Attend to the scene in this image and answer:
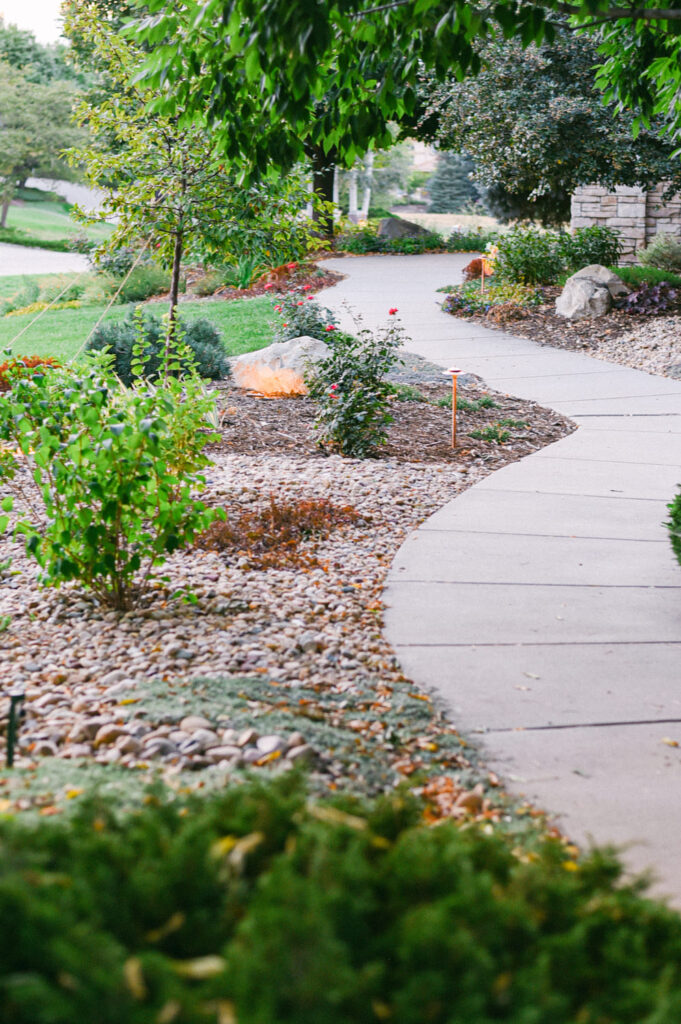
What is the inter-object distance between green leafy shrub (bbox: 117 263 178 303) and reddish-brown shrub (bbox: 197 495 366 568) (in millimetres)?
13306

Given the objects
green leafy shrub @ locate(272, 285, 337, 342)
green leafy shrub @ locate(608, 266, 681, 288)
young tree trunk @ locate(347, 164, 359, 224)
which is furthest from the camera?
young tree trunk @ locate(347, 164, 359, 224)

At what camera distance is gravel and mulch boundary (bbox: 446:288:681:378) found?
11.2 metres

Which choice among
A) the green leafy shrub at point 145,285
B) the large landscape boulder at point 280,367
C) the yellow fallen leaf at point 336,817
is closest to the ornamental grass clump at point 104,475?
the yellow fallen leaf at point 336,817

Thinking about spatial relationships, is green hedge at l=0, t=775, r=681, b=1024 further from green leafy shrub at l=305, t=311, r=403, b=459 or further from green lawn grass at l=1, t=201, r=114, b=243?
green lawn grass at l=1, t=201, r=114, b=243

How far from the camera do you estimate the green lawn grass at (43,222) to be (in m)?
35.6

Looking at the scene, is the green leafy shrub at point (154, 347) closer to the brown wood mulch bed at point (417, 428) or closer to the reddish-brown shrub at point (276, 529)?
the brown wood mulch bed at point (417, 428)

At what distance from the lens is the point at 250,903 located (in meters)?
1.37

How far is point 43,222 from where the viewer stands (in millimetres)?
40375

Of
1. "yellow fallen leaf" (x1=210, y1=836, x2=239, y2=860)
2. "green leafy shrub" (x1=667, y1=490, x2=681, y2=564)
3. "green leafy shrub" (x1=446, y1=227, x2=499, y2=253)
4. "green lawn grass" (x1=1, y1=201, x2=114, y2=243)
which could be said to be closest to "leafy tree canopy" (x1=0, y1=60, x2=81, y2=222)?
"green lawn grass" (x1=1, y1=201, x2=114, y2=243)

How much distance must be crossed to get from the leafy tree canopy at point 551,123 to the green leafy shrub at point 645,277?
1296mm

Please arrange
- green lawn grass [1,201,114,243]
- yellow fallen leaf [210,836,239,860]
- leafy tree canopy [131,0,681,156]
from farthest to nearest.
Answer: green lawn grass [1,201,114,243]
leafy tree canopy [131,0,681,156]
yellow fallen leaf [210,836,239,860]

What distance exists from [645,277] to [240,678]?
12326mm

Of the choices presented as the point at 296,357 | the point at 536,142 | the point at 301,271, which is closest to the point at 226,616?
the point at 296,357

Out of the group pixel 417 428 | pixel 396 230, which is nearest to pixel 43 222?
pixel 396 230
